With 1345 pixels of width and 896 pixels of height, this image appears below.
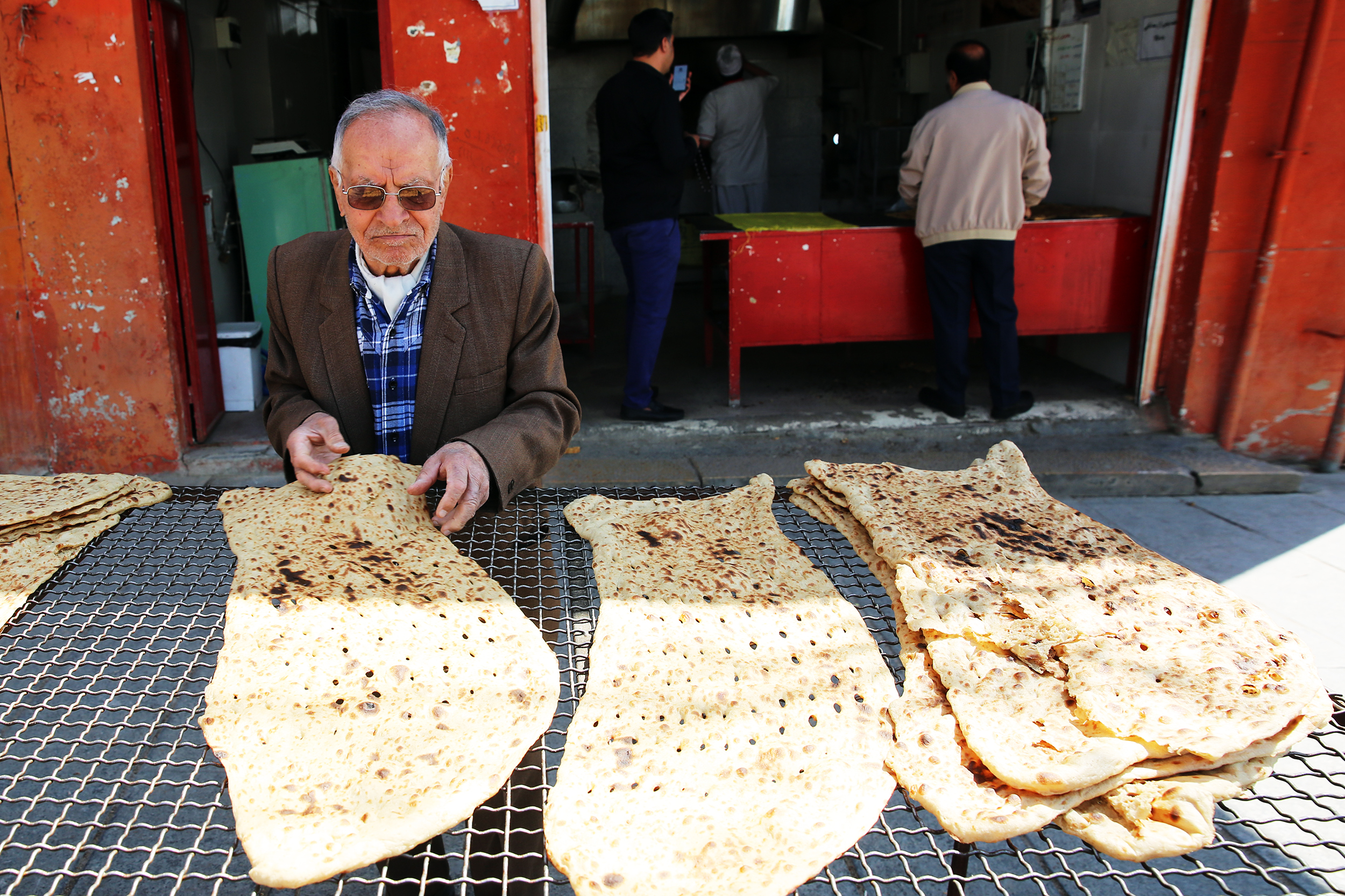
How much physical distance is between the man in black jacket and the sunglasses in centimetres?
345

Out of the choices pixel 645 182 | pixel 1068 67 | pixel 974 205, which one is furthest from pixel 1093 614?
pixel 1068 67

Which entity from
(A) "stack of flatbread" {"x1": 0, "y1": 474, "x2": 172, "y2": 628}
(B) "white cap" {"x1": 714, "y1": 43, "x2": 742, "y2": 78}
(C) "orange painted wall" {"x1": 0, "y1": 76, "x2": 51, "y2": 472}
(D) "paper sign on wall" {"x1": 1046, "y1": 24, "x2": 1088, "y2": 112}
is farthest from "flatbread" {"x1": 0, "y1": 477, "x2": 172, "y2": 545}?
(B) "white cap" {"x1": 714, "y1": 43, "x2": 742, "y2": 78}

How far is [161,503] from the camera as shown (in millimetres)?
2086

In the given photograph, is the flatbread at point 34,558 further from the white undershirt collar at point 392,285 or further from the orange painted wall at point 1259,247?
the orange painted wall at point 1259,247

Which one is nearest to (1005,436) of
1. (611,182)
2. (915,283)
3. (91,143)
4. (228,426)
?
(915,283)

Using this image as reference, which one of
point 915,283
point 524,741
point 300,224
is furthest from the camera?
point 300,224

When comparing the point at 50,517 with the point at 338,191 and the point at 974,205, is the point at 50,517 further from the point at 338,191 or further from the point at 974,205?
the point at 974,205

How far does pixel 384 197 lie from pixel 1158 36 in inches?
206

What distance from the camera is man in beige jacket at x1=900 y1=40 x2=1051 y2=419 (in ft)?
17.1

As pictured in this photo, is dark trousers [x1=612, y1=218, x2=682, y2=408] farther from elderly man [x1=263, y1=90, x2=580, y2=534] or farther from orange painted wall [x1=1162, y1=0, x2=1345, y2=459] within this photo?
elderly man [x1=263, y1=90, x2=580, y2=534]

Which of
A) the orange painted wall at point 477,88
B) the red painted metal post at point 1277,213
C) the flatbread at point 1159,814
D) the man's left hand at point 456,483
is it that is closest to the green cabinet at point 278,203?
the orange painted wall at point 477,88

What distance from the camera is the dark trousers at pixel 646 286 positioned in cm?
550

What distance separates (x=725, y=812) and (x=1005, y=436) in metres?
4.65

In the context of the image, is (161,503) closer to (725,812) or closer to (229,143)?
(725,812)
